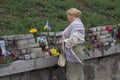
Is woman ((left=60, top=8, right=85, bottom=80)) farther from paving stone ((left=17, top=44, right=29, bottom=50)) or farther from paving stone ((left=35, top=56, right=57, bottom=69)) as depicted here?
paving stone ((left=17, top=44, right=29, bottom=50))

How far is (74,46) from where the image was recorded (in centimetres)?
582

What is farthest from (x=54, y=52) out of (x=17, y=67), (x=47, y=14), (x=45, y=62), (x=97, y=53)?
(x=47, y=14)

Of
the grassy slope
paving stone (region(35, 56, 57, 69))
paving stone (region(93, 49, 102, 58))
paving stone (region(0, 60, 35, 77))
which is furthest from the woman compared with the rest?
the grassy slope

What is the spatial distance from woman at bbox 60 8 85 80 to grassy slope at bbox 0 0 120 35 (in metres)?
1.32

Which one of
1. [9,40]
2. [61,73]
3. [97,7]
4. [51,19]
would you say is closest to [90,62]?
[61,73]

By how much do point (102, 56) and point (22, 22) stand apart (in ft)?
6.16

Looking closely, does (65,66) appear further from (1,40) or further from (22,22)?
(22,22)

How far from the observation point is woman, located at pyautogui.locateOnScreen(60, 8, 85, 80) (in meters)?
5.76

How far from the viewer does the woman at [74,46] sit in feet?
18.9

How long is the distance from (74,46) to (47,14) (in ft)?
8.44

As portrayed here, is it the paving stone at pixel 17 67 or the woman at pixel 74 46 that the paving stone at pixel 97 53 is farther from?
the paving stone at pixel 17 67

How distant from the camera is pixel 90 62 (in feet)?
23.8

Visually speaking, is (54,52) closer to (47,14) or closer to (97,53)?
(97,53)

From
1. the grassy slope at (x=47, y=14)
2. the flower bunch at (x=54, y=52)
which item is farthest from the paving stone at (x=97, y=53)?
the flower bunch at (x=54, y=52)
